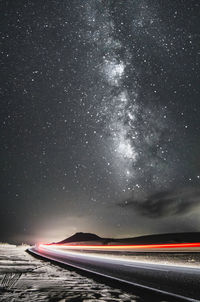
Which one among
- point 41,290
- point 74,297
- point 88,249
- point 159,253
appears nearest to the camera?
point 74,297

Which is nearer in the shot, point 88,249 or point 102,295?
point 102,295

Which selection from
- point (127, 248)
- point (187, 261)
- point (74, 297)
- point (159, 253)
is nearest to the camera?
point (74, 297)

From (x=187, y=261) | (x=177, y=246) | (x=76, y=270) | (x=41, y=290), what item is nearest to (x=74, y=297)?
(x=41, y=290)

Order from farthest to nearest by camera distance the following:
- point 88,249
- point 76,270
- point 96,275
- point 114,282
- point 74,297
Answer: point 88,249 < point 76,270 < point 96,275 < point 114,282 < point 74,297

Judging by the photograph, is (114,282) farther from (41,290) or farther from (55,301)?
(55,301)

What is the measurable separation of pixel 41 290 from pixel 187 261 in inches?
487

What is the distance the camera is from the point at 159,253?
18.7 m

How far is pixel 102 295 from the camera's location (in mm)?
5074

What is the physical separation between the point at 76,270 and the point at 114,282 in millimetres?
3404

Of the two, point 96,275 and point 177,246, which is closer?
point 96,275

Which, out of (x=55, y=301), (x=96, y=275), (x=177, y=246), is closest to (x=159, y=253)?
(x=177, y=246)

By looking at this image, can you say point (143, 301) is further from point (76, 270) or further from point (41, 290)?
point (76, 270)

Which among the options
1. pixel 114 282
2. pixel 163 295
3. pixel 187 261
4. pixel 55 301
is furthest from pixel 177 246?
pixel 55 301

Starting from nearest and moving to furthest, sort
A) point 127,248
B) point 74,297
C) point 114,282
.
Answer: point 74,297, point 114,282, point 127,248
